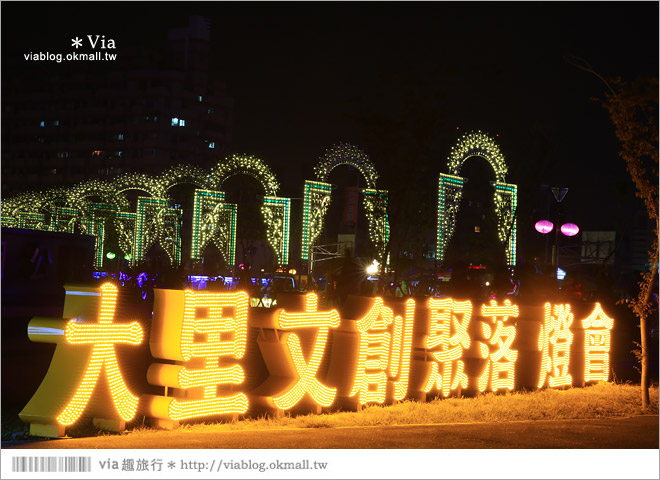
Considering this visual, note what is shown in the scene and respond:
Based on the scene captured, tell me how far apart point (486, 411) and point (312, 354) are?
89.4 inches

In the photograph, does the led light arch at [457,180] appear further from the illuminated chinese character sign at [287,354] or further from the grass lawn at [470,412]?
the grass lawn at [470,412]

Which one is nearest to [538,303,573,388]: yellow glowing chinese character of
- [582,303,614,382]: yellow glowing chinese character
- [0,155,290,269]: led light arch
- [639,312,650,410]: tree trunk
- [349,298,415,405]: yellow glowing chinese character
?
[582,303,614,382]: yellow glowing chinese character

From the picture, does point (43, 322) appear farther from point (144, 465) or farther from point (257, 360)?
point (257, 360)

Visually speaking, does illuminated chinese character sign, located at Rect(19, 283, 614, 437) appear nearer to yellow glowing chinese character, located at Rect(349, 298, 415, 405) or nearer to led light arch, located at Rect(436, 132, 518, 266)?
yellow glowing chinese character, located at Rect(349, 298, 415, 405)

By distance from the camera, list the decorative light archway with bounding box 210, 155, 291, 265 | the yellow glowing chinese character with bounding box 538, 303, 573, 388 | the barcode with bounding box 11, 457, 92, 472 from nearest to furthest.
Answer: the barcode with bounding box 11, 457, 92, 472
the yellow glowing chinese character with bounding box 538, 303, 573, 388
the decorative light archway with bounding box 210, 155, 291, 265

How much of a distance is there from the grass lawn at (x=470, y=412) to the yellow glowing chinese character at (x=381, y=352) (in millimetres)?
197

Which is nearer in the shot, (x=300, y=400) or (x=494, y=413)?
(x=300, y=400)

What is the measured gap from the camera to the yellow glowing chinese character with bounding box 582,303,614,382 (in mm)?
12633

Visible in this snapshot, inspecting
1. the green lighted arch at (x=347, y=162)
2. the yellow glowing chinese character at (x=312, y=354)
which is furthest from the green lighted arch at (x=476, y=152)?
the yellow glowing chinese character at (x=312, y=354)

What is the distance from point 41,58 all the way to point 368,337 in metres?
5.40

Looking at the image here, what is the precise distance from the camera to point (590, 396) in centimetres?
1162

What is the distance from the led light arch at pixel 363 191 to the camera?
23122 millimetres

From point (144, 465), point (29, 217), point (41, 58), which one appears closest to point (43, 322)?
point (144, 465)

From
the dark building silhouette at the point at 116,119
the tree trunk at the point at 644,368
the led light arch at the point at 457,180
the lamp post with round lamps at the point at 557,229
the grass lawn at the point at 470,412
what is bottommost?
the grass lawn at the point at 470,412
